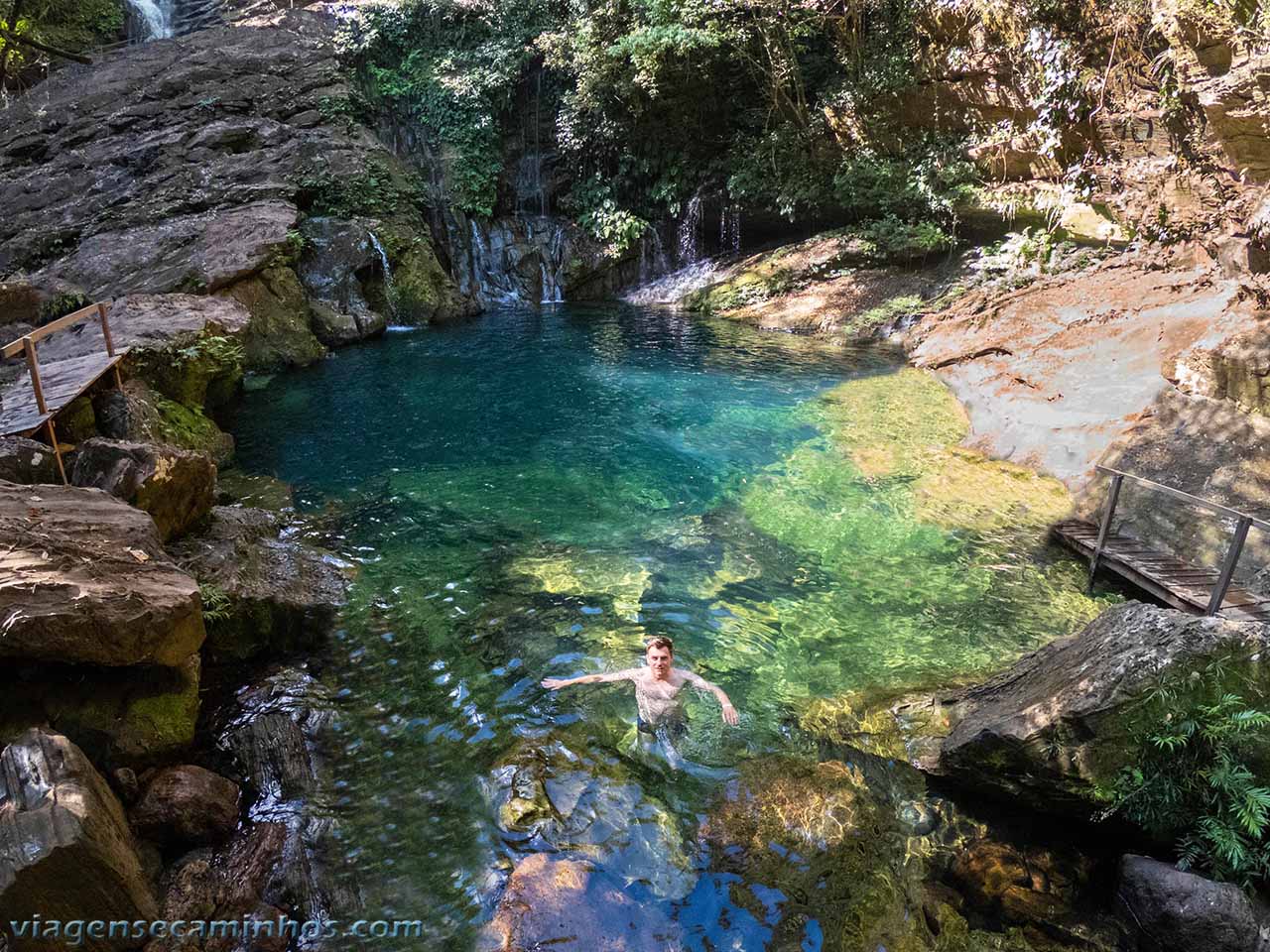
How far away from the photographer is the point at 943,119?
18453 millimetres

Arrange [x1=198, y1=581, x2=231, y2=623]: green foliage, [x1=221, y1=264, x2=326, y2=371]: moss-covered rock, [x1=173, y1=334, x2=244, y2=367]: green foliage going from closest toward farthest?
[x1=198, y1=581, x2=231, y2=623]: green foliage → [x1=173, y1=334, x2=244, y2=367]: green foliage → [x1=221, y1=264, x2=326, y2=371]: moss-covered rock

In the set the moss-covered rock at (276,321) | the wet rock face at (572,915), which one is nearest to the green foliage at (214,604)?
the wet rock face at (572,915)

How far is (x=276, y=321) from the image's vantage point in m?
15.6

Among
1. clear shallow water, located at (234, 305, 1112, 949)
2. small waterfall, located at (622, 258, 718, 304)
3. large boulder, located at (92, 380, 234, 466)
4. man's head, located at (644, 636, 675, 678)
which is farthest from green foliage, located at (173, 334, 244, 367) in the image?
small waterfall, located at (622, 258, 718, 304)

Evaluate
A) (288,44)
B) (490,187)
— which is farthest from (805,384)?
(288,44)

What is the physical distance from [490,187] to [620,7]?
629cm

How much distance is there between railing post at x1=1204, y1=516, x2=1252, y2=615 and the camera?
594cm

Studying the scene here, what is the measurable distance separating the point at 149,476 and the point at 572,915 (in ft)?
16.1

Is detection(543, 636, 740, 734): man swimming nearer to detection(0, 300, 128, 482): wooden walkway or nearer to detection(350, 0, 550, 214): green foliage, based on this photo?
detection(0, 300, 128, 482): wooden walkway

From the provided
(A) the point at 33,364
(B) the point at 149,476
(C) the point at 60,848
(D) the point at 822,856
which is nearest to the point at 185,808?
(C) the point at 60,848

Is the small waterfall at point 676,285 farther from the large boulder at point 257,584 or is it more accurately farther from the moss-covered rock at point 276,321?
the large boulder at point 257,584

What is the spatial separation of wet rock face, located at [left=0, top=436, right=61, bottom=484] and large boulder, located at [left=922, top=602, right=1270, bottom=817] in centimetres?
731

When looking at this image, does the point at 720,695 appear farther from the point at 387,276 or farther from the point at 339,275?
the point at 387,276

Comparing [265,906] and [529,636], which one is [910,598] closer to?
[529,636]
